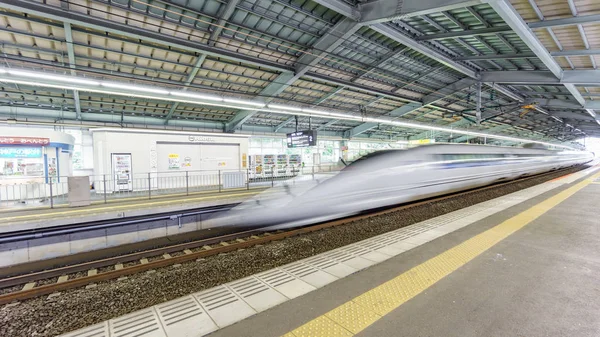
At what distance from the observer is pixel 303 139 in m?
18.0

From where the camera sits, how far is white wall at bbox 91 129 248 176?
11.3 metres

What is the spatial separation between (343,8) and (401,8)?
188 cm

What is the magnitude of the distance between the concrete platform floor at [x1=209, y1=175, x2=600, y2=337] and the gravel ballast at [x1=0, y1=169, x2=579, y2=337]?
1.53m

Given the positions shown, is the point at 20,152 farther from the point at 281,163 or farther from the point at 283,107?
the point at 281,163

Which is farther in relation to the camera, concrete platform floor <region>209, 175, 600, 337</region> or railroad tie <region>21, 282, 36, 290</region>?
railroad tie <region>21, 282, 36, 290</region>

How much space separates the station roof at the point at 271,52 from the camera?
8.31 metres

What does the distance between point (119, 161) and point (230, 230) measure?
7434 millimetres

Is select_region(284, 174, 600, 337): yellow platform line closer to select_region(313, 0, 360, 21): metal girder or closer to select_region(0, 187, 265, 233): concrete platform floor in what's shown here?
select_region(0, 187, 265, 233): concrete platform floor

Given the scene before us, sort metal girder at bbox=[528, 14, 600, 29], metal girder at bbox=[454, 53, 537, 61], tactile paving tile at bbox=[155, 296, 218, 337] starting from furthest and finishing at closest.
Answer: metal girder at bbox=[454, 53, 537, 61] < metal girder at bbox=[528, 14, 600, 29] < tactile paving tile at bbox=[155, 296, 218, 337]

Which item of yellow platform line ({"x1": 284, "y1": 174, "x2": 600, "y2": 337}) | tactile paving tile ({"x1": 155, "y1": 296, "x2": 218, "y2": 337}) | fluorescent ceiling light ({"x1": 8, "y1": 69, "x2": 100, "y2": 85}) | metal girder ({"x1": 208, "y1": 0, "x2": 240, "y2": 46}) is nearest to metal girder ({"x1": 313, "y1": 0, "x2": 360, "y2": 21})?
metal girder ({"x1": 208, "y1": 0, "x2": 240, "y2": 46})

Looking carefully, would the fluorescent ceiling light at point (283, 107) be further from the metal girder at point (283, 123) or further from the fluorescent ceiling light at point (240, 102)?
the metal girder at point (283, 123)

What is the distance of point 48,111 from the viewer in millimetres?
14352

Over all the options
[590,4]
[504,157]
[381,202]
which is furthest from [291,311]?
[504,157]

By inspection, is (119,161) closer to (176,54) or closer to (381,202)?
(176,54)
